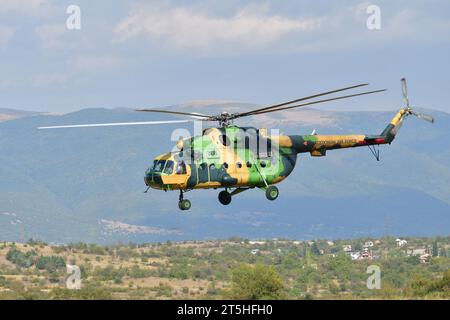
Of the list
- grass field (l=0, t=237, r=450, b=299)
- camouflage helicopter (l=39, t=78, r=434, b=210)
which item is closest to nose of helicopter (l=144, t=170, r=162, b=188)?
camouflage helicopter (l=39, t=78, r=434, b=210)

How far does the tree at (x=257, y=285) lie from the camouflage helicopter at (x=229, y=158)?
6.81 meters

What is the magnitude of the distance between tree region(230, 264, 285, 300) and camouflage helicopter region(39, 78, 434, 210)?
6.81 m

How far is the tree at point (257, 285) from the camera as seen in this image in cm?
5844

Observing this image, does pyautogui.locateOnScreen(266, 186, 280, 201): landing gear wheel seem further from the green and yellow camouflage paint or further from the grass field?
the grass field

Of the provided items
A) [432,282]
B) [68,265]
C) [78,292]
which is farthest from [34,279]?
[432,282]

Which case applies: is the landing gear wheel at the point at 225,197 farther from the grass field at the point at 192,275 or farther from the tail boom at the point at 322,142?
the grass field at the point at 192,275

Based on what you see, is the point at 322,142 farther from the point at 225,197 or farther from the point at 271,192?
the point at 225,197

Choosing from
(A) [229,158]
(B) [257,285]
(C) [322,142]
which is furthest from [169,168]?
(B) [257,285]

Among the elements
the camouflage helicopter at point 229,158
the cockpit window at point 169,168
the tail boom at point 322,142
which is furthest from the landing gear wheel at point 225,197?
the cockpit window at point 169,168

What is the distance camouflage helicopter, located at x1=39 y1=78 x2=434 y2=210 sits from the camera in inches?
1988

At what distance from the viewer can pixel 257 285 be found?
59.4 meters
